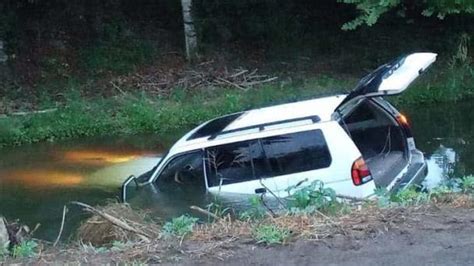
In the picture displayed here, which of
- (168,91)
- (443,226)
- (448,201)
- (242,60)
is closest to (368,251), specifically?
(443,226)

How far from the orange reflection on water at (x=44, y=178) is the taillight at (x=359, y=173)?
4.83 meters

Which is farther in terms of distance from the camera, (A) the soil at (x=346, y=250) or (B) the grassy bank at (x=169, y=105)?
(B) the grassy bank at (x=169, y=105)

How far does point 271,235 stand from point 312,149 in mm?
3470

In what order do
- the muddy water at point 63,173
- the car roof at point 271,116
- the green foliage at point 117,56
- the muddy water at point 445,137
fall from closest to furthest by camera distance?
the car roof at point 271,116 < the muddy water at point 63,173 < the muddy water at point 445,137 < the green foliage at point 117,56

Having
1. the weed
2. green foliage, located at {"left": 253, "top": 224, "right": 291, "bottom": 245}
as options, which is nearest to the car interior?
the weed

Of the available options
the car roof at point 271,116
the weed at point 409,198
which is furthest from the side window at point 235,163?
the weed at point 409,198

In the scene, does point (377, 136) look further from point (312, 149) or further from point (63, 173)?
point (63, 173)

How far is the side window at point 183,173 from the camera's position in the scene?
974cm

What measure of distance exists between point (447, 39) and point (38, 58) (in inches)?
378

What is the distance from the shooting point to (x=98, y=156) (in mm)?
15188

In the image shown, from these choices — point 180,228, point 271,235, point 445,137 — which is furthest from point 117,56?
point 271,235

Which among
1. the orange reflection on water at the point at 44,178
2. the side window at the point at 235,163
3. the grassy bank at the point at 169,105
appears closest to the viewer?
the side window at the point at 235,163

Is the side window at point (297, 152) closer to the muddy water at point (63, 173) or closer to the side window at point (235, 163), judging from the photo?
the side window at point (235, 163)

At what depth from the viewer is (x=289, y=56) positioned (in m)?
22.7
